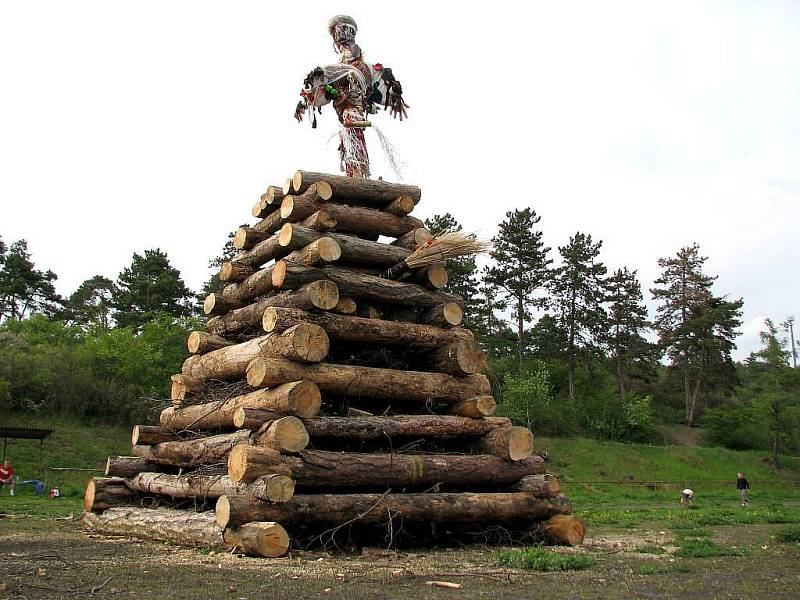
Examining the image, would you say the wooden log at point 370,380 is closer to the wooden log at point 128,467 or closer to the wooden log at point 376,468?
the wooden log at point 376,468

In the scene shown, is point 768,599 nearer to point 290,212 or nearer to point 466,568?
point 466,568

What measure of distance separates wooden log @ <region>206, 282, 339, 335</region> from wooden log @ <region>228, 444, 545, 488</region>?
2.24 meters

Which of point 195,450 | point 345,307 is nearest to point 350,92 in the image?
point 345,307

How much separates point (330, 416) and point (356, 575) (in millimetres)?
3292

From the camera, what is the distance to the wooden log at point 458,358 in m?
12.1

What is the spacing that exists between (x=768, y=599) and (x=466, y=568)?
10.4ft

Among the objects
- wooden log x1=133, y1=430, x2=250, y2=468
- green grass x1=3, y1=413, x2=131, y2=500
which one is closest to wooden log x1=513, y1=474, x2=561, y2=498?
wooden log x1=133, y1=430, x2=250, y2=468

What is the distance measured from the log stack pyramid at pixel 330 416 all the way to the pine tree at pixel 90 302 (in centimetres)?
4673

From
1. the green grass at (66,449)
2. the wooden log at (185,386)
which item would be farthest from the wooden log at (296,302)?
the green grass at (66,449)

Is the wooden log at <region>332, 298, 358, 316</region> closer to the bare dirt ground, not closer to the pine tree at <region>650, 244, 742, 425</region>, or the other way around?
the bare dirt ground

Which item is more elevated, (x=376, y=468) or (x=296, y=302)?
(x=296, y=302)

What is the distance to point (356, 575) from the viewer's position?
7.80 m

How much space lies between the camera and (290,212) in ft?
41.1

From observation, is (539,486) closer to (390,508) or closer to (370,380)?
(390,508)
